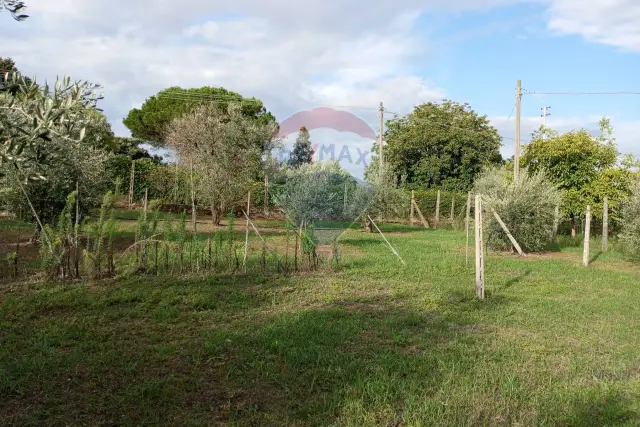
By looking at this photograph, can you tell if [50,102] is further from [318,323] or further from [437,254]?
[437,254]

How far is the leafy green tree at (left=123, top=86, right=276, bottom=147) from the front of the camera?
35281 millimetres

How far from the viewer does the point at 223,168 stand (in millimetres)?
20078

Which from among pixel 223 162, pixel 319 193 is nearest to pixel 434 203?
pixel 223 162

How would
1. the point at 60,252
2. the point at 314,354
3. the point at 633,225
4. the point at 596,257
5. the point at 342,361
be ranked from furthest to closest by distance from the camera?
the point at 596,257, the point at 633,225, the point at 60,252, the point at 314,354, the point at 342,361

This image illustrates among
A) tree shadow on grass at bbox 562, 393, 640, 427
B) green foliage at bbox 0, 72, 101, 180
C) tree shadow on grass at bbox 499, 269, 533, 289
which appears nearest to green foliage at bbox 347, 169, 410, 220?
tree shadow on grass at bbox 499, 269, 533, 289

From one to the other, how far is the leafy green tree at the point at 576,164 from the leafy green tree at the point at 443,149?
13217 millimetres

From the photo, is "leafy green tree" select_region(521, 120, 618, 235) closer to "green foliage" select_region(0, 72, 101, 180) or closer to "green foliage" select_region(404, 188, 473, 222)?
"green foliage" select_region(404, 188, 473, 222)

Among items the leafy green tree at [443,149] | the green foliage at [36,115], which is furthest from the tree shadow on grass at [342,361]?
the leafy green tree at [443,149]

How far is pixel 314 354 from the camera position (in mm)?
5562

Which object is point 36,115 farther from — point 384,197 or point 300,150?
point 300,150

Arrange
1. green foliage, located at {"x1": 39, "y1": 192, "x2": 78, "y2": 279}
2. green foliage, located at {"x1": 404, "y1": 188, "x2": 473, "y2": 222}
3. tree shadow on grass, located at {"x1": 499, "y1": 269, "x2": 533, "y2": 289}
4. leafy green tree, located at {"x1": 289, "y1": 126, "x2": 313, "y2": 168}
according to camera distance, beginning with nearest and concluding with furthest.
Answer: green foliage, located at {"x1": 39, "y1": 192, "x2": 78, "y2": 279} → tree shadow on grass, located at {"x1": 499, "y1": 269, "x2": 533, "y2": 289} → leafy green tree, located at {"x1": 289, "y1": 126, "x2": 313, "y2": 168} → green foliage, located at {"x1": 404, "y1": 188, "x2": 473, "y2": 222}

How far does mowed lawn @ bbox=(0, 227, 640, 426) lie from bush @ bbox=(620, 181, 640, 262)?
5102 millimetres

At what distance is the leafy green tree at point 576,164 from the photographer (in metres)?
20.5

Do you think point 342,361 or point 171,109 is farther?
point 171,109
